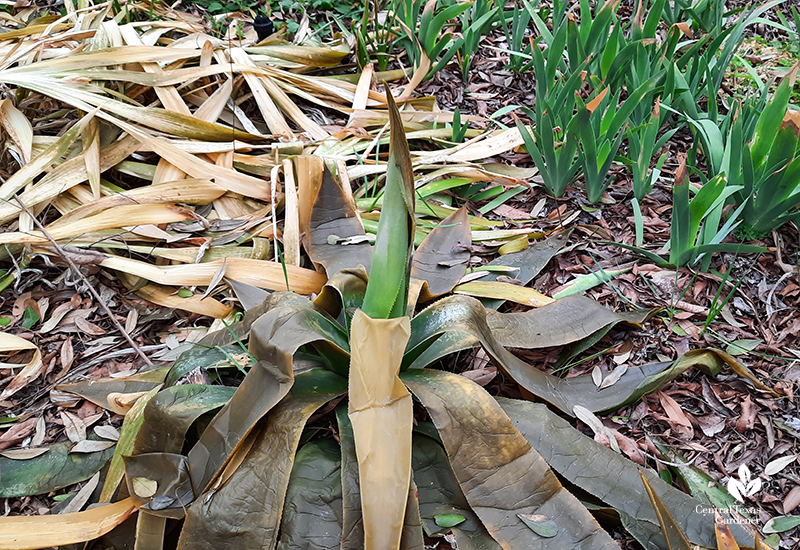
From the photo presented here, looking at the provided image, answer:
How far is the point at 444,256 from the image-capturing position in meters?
1.80

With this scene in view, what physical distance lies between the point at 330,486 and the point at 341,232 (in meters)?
0.82

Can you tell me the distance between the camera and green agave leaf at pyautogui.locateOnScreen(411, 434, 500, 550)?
45.9 inches

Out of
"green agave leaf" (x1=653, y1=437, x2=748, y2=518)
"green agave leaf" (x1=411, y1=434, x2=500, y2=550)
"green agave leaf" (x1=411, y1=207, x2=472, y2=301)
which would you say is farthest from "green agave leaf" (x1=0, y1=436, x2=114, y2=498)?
"green agave leaf" (x1=653, y1=437, x2=748, y2=518)

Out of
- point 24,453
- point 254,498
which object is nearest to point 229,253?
point 24,453

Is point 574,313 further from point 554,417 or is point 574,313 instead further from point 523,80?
point 523,80

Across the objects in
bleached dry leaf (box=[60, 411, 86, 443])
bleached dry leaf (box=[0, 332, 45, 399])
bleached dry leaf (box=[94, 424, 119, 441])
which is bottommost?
bleached dry leaf (box=[60, 411, 86, 443])

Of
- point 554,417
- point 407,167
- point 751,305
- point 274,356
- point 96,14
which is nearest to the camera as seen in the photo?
point 407,167

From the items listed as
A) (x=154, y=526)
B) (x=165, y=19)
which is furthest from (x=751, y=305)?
(x=165, y=19)

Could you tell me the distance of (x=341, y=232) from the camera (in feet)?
5.91

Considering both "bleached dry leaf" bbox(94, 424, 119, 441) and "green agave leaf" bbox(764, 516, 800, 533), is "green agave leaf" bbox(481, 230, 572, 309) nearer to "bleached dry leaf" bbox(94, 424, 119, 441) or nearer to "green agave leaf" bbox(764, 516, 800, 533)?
"green agave leaf" bbox(764, 516, 800, 533)

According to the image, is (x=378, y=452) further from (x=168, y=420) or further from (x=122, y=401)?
(x=122, y=401)

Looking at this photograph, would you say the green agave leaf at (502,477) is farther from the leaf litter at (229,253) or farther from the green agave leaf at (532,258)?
the green agave leaf at (532,258)

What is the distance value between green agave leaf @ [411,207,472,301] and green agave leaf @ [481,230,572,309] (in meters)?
0.12

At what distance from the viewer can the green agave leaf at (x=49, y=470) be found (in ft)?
4.44
